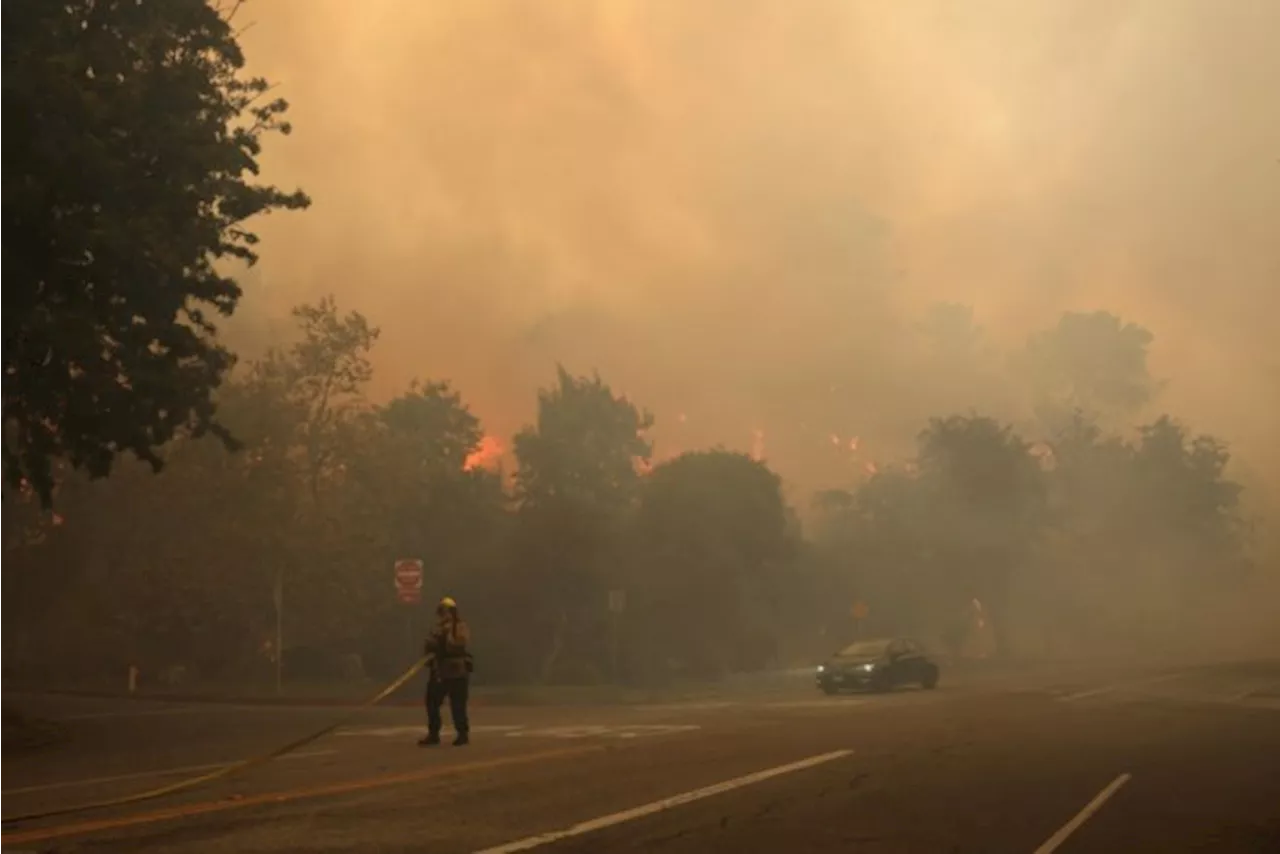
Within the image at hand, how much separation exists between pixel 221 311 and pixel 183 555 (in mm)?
20596

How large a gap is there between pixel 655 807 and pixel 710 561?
42539 millimetres

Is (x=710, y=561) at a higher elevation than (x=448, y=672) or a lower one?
higher

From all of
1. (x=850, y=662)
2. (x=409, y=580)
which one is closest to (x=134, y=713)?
(x=409, y=580)

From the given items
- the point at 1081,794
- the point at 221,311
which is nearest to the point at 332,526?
the point at 221,311

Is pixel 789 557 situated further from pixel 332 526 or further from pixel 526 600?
pixel 332 526

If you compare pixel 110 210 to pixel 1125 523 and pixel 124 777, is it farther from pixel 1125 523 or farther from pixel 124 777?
pixel 1125 523

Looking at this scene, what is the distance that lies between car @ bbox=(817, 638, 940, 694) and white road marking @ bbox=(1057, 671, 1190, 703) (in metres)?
4.03

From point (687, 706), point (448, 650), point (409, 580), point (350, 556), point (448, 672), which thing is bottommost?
point (687, 706)

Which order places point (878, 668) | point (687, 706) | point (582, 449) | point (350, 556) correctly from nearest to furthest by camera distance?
point (687, 706), point (878, 668), point (350, 556), point (582, 449)

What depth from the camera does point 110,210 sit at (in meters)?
18.0

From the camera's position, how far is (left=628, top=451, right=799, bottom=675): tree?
5169cm

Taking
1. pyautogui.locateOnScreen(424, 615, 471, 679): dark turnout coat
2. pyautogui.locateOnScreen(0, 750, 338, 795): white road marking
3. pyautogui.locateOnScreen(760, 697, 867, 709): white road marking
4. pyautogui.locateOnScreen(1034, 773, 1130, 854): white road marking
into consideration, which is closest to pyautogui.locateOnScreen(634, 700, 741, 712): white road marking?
pyautogui.locateOnScreen(760, 697, 867, 709): white road marking

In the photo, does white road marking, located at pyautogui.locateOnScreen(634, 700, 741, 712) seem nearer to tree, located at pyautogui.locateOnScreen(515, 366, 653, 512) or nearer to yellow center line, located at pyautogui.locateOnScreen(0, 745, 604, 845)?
yellow center line, located at pyautogui.locateOnScreen(0, 745, 604, 845)

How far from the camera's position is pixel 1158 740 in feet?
56.5
